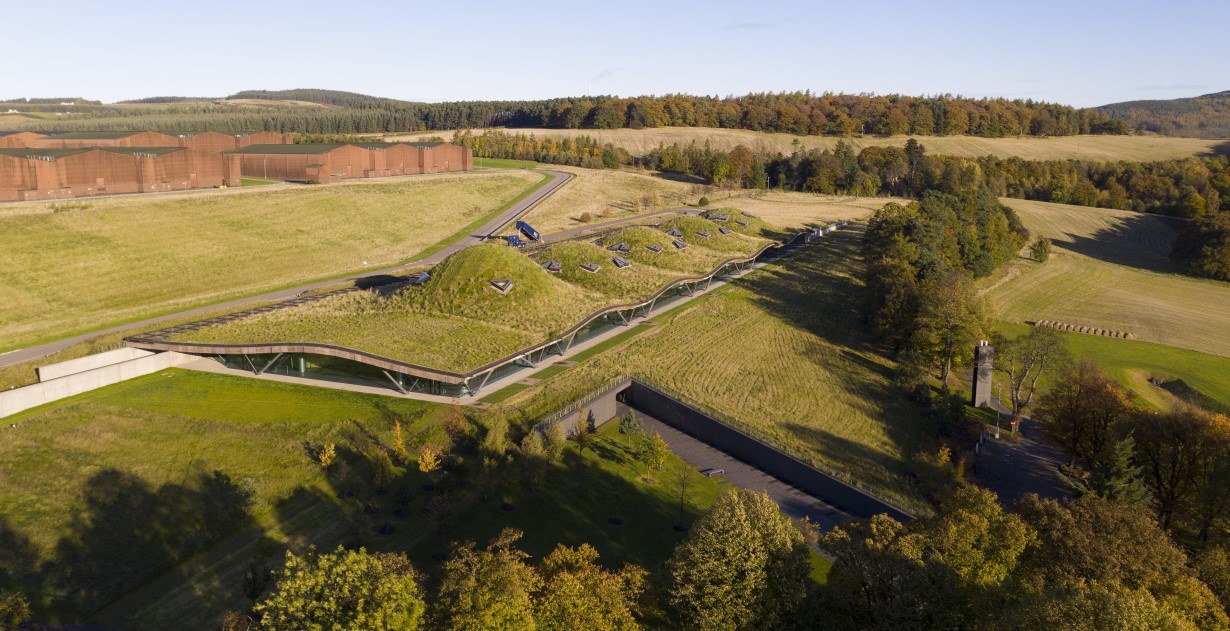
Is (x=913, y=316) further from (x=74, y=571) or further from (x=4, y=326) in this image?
(x=4, y=326)

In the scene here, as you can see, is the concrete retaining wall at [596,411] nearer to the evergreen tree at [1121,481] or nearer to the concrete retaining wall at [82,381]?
the evergreen tree at [1121,481]

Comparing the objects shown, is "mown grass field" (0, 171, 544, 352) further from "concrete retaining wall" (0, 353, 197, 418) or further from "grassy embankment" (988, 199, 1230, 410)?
"grassy embankment" (988, 199, 1230, 410)

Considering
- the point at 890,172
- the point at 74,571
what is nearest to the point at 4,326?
the point at 74,571

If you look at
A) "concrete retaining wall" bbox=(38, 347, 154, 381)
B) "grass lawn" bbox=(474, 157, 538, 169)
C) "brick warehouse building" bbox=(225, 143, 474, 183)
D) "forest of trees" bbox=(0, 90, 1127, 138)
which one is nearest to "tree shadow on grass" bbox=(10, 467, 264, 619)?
"concrete retaining wall" bbox=(38, 347, 154, 381)

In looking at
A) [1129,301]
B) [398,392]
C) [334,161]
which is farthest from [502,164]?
[398,392]

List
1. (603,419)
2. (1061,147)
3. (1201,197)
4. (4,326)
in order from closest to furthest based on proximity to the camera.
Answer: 1. (603,419)
2. (4,326)
3. (1201,197)
4. (1061,147)

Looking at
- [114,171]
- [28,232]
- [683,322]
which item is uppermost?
[114,171]
